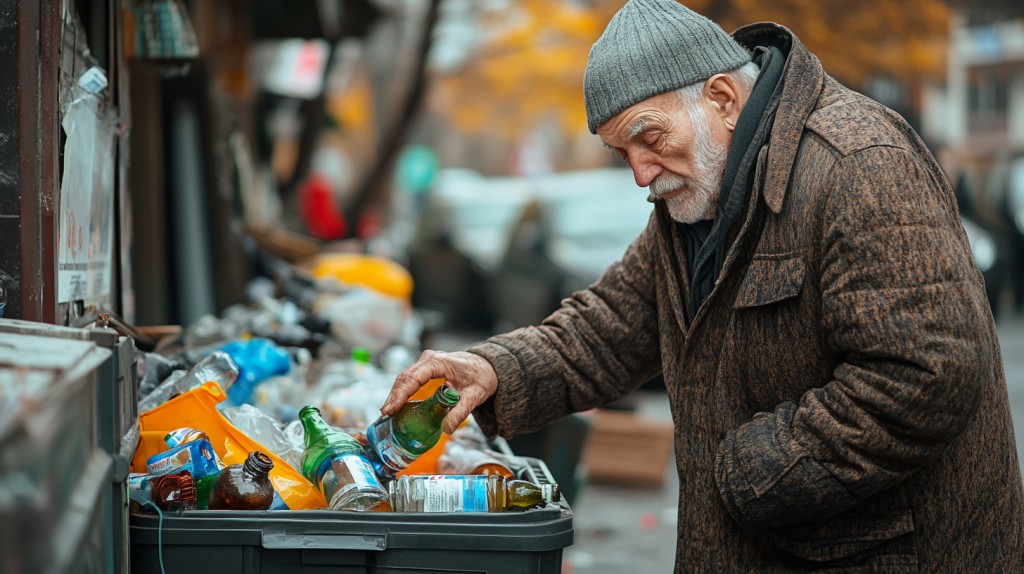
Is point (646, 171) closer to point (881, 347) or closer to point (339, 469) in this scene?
point (881, 347)

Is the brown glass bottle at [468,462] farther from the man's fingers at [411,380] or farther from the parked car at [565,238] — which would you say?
the parked car at [565,238]

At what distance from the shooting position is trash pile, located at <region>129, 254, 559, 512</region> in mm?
2508

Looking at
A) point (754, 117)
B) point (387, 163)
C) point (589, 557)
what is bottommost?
point (589, 557)

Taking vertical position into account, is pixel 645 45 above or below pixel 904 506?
above

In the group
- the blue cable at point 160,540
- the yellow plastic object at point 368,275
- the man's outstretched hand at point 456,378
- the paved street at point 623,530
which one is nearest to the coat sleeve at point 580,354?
the man's outstretched hand at point 456,378

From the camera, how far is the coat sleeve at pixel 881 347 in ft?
7.34

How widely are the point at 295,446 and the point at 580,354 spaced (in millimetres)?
757

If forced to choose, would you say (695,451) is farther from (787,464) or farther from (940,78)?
(940,78)

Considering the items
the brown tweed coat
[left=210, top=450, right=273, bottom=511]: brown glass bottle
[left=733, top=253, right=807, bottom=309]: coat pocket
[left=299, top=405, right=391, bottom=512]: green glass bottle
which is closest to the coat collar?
the brown tweed coat

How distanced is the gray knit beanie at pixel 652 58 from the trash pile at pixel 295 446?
79 centimetres

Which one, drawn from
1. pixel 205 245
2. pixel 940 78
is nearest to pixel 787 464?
pixel 205 245

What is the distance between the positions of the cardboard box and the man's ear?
5206 mm

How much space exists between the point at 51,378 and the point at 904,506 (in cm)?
166

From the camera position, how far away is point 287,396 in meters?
3.87
